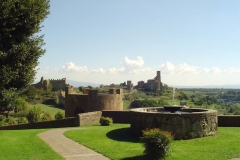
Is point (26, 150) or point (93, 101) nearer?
point (26, 150)

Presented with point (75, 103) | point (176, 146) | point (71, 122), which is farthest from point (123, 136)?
point (75, 103)

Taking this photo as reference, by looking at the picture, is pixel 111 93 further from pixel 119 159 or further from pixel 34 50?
pixel 119 159

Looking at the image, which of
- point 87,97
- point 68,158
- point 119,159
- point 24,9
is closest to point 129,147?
point 119,159

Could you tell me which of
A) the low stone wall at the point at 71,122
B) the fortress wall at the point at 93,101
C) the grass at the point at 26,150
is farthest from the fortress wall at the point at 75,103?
the grass at the point at 26,150

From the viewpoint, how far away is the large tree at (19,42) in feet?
41.2

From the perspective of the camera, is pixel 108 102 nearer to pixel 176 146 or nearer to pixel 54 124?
pixel 54 124

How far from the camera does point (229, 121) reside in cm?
1916

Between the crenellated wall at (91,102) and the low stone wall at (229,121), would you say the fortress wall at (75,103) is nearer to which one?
the crenellated wall at (91,102)

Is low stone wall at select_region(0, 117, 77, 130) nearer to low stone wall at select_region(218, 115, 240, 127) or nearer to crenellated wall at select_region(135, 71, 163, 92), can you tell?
low stone wall at select_region(218, 115, 240, 127)

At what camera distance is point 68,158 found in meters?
10.5

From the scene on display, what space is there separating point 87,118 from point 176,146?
39.2 ft

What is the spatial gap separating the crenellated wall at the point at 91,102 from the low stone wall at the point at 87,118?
515 centimetres

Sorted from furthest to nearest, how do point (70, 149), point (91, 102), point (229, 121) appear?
point (91, 102), point (229, 121), point (70, 149)

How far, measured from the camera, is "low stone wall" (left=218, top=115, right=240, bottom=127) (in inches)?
747
